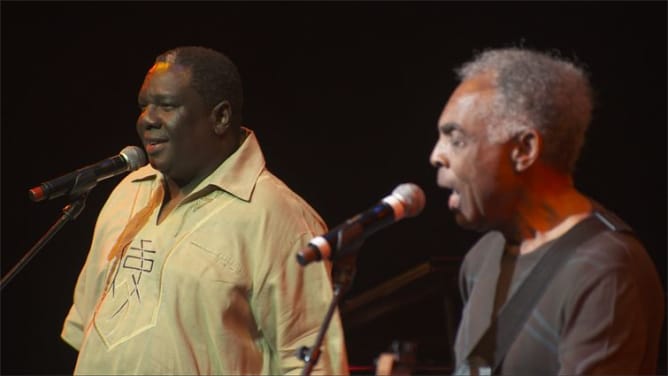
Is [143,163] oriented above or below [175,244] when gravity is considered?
above

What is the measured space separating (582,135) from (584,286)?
0.42 m

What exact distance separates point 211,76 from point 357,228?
1.29m

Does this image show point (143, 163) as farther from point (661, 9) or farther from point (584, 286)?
point (661, 9)

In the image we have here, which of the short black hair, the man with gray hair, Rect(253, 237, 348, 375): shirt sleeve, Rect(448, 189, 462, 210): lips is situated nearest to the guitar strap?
the man with gray hair

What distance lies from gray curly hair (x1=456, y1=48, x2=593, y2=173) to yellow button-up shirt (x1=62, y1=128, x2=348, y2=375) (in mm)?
910

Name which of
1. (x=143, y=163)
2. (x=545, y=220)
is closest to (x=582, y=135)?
(x=545, y=220)

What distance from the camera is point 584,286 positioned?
2398 millimetres

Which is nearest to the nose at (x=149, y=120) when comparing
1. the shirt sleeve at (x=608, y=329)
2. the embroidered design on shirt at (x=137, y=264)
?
the embroidered design on shirt at (x=137, y=264)

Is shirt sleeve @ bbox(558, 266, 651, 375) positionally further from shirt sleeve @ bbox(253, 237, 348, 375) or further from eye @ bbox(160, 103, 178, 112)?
eye @ bbox(160, 103, 178, 112)

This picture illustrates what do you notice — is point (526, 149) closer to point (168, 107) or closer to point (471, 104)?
point (471, 104)

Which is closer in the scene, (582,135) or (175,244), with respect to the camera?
(582,135)

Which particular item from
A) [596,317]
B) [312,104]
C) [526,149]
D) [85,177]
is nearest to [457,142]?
[526,149]

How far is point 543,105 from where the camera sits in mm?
2602

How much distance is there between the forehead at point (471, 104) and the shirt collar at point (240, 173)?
94 cm
